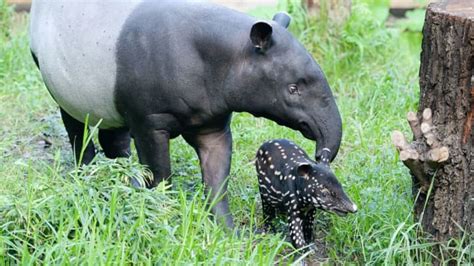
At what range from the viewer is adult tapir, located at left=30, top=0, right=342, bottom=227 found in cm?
580

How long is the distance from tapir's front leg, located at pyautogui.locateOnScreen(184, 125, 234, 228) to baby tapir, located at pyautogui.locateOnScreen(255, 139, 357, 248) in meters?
0.23

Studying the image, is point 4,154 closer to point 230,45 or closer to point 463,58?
point 230,45

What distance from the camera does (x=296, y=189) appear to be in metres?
5.92

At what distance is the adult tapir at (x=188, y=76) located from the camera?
5801 mm

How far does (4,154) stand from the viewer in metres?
7.50

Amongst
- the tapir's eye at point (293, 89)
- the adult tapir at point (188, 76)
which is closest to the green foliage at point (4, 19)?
the adult tapir at point (188, 76)

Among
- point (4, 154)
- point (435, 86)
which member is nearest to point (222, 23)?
point (435, 86)

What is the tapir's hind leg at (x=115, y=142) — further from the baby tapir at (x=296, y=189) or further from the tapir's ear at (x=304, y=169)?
the tapir's ear at (x=304, y=169)

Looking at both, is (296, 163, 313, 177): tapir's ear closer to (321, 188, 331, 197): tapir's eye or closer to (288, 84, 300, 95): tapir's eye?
(321, 188, 331, 197): tapir's eye

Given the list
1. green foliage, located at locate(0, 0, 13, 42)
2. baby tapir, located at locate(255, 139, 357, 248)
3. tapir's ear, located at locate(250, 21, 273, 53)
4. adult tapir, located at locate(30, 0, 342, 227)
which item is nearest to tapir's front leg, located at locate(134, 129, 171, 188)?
adult tapir, located at locate(30, 0, 342, 227)

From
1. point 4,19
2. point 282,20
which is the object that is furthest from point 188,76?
point 4,19

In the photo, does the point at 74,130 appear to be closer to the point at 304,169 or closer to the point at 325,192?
the point at 304,169

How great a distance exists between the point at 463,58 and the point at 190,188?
90.8 inches

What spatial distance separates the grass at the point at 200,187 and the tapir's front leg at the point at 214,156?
0.17 metres
